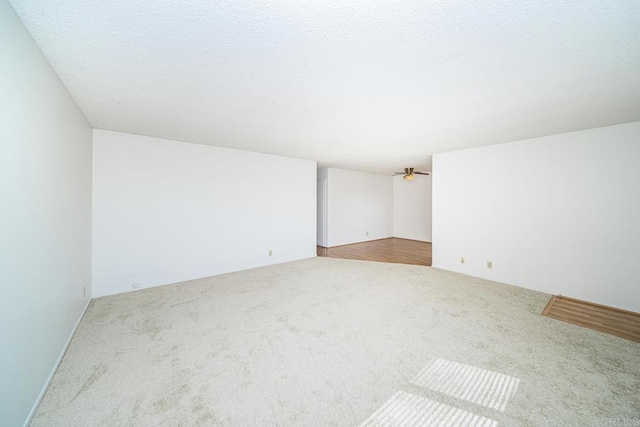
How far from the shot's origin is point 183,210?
400 centimetres

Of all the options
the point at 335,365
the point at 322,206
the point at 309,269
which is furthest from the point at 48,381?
the point at 322,206

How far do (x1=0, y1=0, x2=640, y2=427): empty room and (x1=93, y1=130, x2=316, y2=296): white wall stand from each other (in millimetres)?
36

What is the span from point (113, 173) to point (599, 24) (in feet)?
16.6

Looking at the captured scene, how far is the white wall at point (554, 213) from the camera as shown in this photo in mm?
3027

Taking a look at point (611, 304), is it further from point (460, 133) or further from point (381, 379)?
point (381, 379)

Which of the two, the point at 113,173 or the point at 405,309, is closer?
the point at 405,309

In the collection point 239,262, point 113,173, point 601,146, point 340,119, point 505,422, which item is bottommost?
point 505,422

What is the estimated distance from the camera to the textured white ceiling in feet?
4.12

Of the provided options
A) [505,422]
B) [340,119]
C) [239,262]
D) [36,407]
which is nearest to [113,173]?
[239,262]

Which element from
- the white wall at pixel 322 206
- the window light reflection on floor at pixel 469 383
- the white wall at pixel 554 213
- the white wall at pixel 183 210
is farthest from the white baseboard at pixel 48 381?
the white wall at pixel 554 213

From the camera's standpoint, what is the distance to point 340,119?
9.25 feet

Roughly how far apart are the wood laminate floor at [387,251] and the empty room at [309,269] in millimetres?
904

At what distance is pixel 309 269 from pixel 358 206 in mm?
3410

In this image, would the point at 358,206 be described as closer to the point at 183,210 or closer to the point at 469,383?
the point at 183,210
